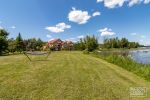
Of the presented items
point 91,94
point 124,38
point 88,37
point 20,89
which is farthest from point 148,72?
point 124,38

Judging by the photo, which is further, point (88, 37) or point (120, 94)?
point (88, 37)

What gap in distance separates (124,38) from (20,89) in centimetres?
12091

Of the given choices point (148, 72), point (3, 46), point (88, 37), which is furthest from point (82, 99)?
point (88, 37)

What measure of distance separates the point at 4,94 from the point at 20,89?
31.4 inches

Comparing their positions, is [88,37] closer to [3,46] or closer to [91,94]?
[3,46]

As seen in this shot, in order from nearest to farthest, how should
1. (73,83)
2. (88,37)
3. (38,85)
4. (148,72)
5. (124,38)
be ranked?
(38,85)
(73,83)
(148,72)
(88,37)
(124,38)

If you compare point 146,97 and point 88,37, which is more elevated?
point 88,37

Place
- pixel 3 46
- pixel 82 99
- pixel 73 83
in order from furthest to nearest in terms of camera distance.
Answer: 1. pixel 3 46
2. pixel 73 83
3. pixel 82 99

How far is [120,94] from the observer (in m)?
7.45

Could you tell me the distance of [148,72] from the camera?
39.1ft

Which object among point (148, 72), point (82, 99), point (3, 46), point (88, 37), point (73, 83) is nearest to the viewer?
point (82, 99)

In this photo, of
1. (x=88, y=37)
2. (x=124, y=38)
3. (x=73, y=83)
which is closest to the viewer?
(x=73, y=83)

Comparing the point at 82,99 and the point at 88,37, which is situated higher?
the point at 88,37

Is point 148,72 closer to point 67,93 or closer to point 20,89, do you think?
point 67,93
